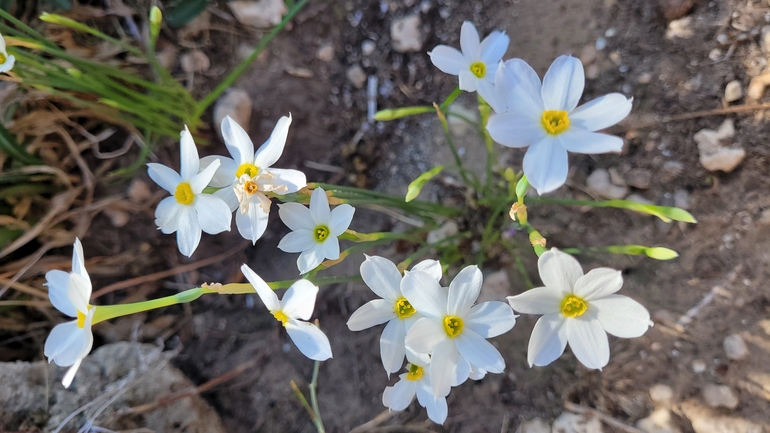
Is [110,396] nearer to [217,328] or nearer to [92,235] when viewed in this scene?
[217,328]

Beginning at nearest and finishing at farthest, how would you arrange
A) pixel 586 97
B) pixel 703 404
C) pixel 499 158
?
pixel 703 404
pixel 586 97
pixel 499 158

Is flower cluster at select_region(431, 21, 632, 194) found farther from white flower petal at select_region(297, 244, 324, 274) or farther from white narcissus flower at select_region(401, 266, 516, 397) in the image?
white flower petal at select_region(297, 244, 324, 274)

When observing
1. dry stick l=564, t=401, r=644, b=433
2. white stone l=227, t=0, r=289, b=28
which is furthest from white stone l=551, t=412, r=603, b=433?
white stone l=227, t=0, r=289, b=28

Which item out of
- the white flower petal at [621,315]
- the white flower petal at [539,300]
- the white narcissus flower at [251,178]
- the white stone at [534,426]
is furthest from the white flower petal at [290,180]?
the white stone at [534,426]

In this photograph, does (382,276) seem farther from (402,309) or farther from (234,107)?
(234,107)

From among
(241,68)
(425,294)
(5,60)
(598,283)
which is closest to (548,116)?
(598,283)

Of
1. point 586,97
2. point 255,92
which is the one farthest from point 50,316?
point 586,97

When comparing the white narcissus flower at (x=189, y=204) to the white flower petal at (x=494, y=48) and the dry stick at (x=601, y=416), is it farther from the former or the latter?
the dry stick at (x=601, y=416)
